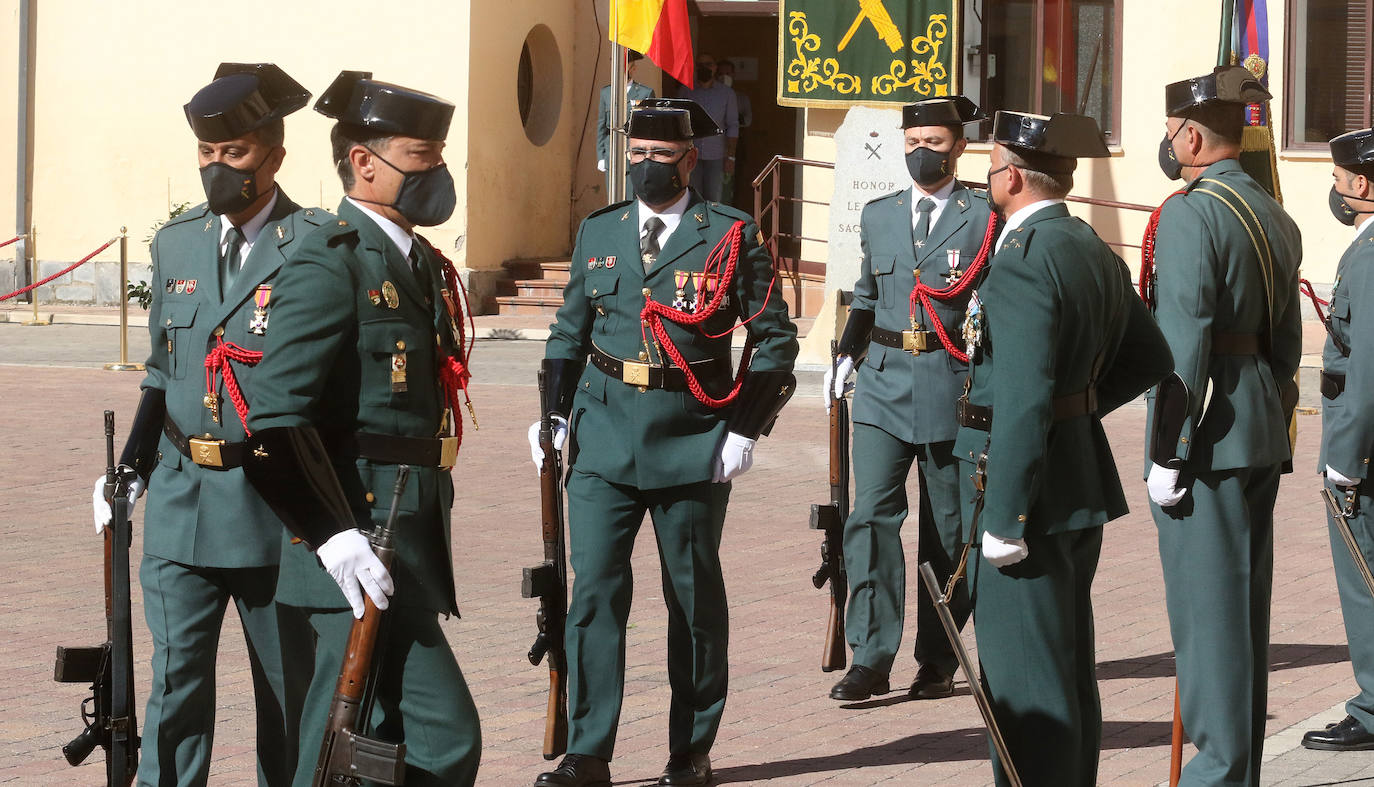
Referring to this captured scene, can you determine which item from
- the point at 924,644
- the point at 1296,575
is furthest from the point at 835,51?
the point at 924,644

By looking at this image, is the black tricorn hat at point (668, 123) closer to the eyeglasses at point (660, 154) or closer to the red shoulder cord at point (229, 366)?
the eyeglasses at point (660, 154)

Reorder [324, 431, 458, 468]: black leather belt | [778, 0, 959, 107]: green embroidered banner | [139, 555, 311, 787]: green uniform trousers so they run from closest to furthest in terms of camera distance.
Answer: [324, 431, 458, 468]: black leather belt → [139, 555, 311, 787]: green uniform trousers → [778, 0, 959, 107]: green embroidered banner

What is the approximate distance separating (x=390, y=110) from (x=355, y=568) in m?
A: 1.00

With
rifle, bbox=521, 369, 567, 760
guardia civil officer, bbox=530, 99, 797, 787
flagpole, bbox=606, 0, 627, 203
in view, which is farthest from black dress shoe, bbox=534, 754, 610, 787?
flagpole, bbox=606, 0, 627, 203

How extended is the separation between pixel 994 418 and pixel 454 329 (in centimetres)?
123

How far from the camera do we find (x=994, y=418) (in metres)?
4.40

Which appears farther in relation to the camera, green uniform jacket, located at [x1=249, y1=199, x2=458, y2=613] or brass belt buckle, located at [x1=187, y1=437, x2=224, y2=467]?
brass belt buckle, located at [x1=187, y1=437, x2=224, y2=467]

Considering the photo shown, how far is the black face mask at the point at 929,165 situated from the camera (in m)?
6.98

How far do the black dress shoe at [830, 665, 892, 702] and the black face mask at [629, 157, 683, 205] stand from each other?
5.93ft

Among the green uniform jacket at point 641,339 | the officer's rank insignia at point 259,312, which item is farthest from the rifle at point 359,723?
the green uniform jacket at point 641,339

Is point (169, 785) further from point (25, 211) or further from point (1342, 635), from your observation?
point (25, 211)

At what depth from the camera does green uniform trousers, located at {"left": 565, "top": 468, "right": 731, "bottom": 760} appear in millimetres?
5613

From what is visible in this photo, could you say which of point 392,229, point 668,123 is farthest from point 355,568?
point 668,123

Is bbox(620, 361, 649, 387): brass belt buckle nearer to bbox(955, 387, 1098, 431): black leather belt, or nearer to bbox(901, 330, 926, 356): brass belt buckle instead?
bbox(955, 387, 1098, 431): black leather belt
